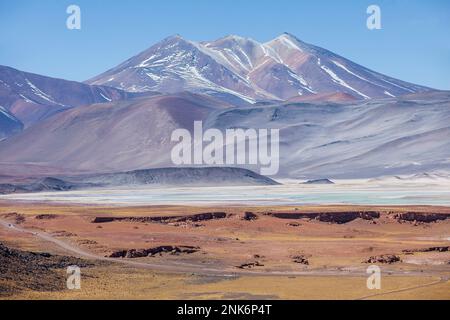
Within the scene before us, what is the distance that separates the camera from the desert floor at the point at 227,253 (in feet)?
92.0

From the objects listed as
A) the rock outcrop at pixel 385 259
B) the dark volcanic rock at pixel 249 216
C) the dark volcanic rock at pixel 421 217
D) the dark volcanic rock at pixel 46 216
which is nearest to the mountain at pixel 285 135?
the dark volcanic rock at pixel 421 217

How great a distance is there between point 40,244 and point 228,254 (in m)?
9.25

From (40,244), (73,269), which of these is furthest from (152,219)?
(73,269)

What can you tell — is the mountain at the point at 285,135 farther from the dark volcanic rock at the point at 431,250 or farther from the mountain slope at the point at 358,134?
the dark volcanic rock at the point at 431,250

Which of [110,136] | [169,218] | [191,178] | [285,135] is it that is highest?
[110,136]

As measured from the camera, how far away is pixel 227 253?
39781 millimetres

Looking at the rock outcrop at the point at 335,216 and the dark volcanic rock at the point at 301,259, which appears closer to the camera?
the dark volcanic rock at the point at 301,259

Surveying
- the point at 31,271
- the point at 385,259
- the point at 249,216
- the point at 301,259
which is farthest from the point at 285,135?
the point at 31,271

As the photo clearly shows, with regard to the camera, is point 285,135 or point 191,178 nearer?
point 191,178

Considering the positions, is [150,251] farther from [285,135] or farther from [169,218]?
[285,135]

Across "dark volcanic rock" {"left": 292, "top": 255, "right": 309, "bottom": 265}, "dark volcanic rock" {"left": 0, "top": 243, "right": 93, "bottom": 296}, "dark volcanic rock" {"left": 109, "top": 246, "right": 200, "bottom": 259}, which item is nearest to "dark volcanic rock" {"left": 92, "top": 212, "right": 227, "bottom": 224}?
"dark volcanic rock" {"left": 109, "top": 246, "right": 200, "bottom": 259}
